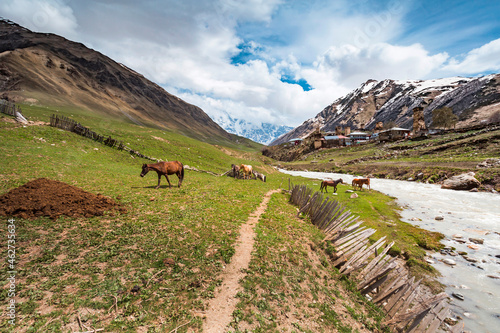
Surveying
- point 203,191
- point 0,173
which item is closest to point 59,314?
point 203,191

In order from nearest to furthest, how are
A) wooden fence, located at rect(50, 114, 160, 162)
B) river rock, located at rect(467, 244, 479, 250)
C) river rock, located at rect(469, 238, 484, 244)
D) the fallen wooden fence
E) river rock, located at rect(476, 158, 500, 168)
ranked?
river rock, located at rect(467, 244, 479, 250), river rock, located at rect(469, 238, 484, 244), the fallen wooden fence, wooden fence, located at rect(50, 114, 160, 162), river rock, located at rect(476, 158, 500, 168)

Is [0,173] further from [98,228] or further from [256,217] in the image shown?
[256,217]

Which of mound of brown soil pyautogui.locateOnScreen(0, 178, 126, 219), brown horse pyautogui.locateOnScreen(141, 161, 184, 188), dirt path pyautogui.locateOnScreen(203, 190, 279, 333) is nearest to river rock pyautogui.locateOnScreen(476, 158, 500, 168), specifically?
dirt path pyautogui.locateOnScreen(203, 190, 279, 333)

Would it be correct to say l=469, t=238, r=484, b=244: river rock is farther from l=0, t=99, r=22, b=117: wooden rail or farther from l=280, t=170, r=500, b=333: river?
l=0, t=99, r=22, b=117: wooden rail

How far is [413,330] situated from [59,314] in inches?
405

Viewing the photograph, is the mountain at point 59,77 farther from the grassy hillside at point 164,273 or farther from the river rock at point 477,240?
the river rock at point 477,240

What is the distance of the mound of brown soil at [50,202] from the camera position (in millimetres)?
9094

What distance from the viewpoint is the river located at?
809cm

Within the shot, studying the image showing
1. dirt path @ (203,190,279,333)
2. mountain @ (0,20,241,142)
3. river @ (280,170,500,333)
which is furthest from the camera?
mountain @ (0,20,241,142)

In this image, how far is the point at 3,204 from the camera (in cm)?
907

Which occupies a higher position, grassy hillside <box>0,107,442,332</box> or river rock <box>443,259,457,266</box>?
river rock <box>443,259,457,266</box>

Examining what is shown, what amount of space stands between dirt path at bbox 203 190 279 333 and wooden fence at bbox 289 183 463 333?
482 cm

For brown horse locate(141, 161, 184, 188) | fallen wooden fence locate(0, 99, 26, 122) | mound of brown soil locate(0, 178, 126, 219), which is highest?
fallen wooden fence locate(0, 99, 26, 122)

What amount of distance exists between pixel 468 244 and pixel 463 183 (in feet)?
74.0
